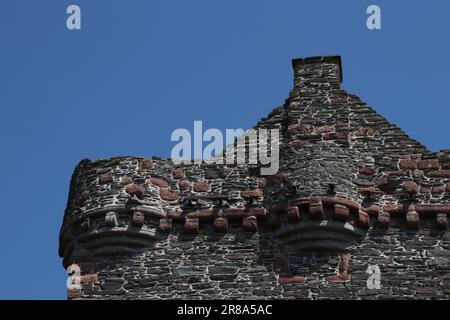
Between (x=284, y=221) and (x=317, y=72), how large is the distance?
310cm

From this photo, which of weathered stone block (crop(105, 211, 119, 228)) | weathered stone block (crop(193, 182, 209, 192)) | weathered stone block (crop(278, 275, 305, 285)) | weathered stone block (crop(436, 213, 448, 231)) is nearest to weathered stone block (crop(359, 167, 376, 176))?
weathered stone block (crop(436, 213, 448, 231))

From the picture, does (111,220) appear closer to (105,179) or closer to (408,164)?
(105,179)

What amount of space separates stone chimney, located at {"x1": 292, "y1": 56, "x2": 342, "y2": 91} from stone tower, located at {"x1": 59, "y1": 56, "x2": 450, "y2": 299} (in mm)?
541

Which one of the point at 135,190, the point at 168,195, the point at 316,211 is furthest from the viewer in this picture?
the point at 168,195

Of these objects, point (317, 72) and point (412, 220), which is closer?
point (412, 220)

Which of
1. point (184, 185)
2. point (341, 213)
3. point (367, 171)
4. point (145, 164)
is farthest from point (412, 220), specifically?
point (145, 164)

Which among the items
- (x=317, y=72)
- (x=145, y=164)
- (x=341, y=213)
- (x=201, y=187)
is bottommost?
(x=341, y=213)

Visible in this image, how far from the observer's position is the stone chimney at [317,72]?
135 ft

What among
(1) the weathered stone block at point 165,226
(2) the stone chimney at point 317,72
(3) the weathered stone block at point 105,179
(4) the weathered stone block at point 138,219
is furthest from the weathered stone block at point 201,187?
(2) the stone chimney at point 317,72

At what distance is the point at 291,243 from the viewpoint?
39281 mm

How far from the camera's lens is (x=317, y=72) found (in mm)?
41375

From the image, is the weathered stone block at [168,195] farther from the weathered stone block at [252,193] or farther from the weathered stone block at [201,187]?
the weathered stone block at [252,193]

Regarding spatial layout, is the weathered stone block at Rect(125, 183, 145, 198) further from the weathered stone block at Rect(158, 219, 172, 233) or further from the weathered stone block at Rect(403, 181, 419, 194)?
the weathered stone block at Rect(403, 181, 419, 194)

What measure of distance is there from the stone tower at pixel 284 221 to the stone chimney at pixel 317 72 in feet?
1.78
